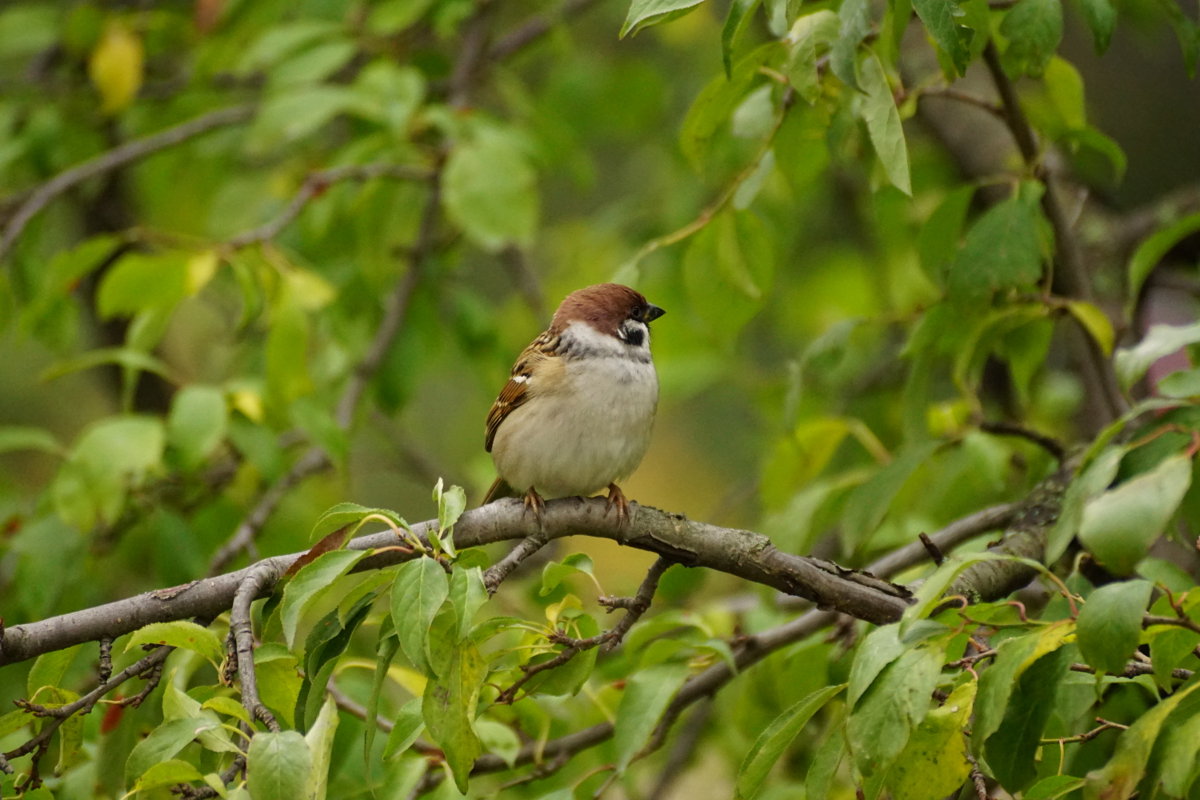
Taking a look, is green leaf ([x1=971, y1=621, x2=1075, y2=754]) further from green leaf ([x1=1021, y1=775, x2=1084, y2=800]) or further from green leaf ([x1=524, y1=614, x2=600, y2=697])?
green leaf ([x1=524, y1=614, x2=600, y2=697])

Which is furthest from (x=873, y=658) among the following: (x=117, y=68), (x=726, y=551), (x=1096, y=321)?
(x=117, y=68)

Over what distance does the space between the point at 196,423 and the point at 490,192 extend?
1049 millimetres

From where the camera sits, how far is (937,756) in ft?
5.23

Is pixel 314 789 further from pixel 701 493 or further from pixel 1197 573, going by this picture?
pixel 701 493

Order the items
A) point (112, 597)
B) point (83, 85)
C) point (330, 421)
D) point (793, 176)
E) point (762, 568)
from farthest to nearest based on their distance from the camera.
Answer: point (83, 85)
point (112, 597)
point (330, 421)
point (793, 176)
point (762, 568)

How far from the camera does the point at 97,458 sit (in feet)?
9.22

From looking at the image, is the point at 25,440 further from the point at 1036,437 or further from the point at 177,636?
the point at 1036,437

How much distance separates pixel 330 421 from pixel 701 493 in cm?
440

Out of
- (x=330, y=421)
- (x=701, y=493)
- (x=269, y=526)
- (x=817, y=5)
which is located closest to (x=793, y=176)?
(x=817, y=5)

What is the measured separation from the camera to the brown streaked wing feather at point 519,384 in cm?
296

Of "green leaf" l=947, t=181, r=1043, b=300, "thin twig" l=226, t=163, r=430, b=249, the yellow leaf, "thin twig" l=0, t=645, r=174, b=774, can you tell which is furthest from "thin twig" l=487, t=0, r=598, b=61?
"thin twig" l=0, t=645, r=174, b=774

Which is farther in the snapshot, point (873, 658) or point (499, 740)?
point (499, 740)

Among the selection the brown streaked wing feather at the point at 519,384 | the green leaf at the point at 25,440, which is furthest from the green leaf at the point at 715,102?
the green leaf at the point at 25,440

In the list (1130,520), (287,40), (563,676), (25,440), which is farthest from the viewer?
(287,40)
